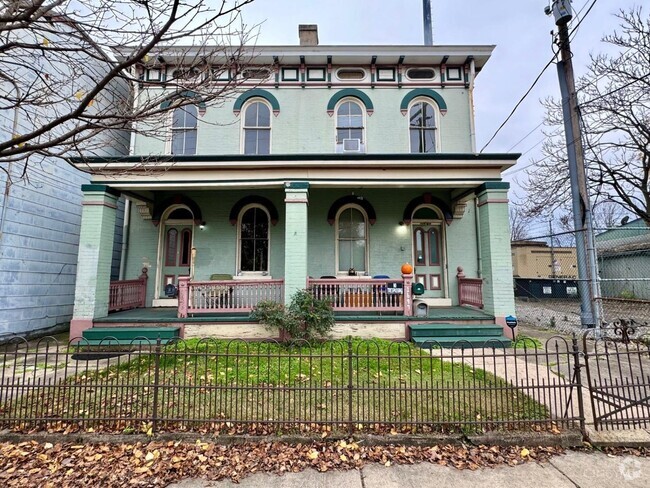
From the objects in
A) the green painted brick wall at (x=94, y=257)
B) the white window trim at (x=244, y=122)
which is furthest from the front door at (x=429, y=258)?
the green painted brick wall at (x=94, y=257)

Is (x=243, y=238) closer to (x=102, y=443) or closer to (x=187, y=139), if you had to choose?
(x=187, y=139)

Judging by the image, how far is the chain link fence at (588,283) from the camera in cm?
978

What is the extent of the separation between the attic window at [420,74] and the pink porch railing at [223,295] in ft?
27.3

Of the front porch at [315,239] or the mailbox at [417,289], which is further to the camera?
the front porch at [315,239]

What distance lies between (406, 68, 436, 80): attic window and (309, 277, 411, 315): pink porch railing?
725cm

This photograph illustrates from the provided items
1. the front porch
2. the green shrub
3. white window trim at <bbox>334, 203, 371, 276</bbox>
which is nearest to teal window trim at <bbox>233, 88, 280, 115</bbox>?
the front porch

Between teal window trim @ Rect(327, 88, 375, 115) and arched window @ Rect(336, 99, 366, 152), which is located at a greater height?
teal window trim @ Rect(327, 88, 375, 115)

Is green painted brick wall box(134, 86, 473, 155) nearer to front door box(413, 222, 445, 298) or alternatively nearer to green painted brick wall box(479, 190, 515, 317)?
front door box(413, 222, 445, 298)

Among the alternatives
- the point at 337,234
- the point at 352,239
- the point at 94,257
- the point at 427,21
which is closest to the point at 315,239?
the point at 337,234

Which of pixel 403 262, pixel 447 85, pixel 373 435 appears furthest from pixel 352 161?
pixel 373 435

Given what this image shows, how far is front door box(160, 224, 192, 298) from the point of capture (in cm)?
1045

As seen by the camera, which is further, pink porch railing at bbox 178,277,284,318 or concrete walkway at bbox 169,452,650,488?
pink porch railing at bbox 178,277,284,318

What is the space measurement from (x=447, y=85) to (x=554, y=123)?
658 cm

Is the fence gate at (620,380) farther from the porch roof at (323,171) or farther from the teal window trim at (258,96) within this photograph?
the teal window trim at (258,96)
